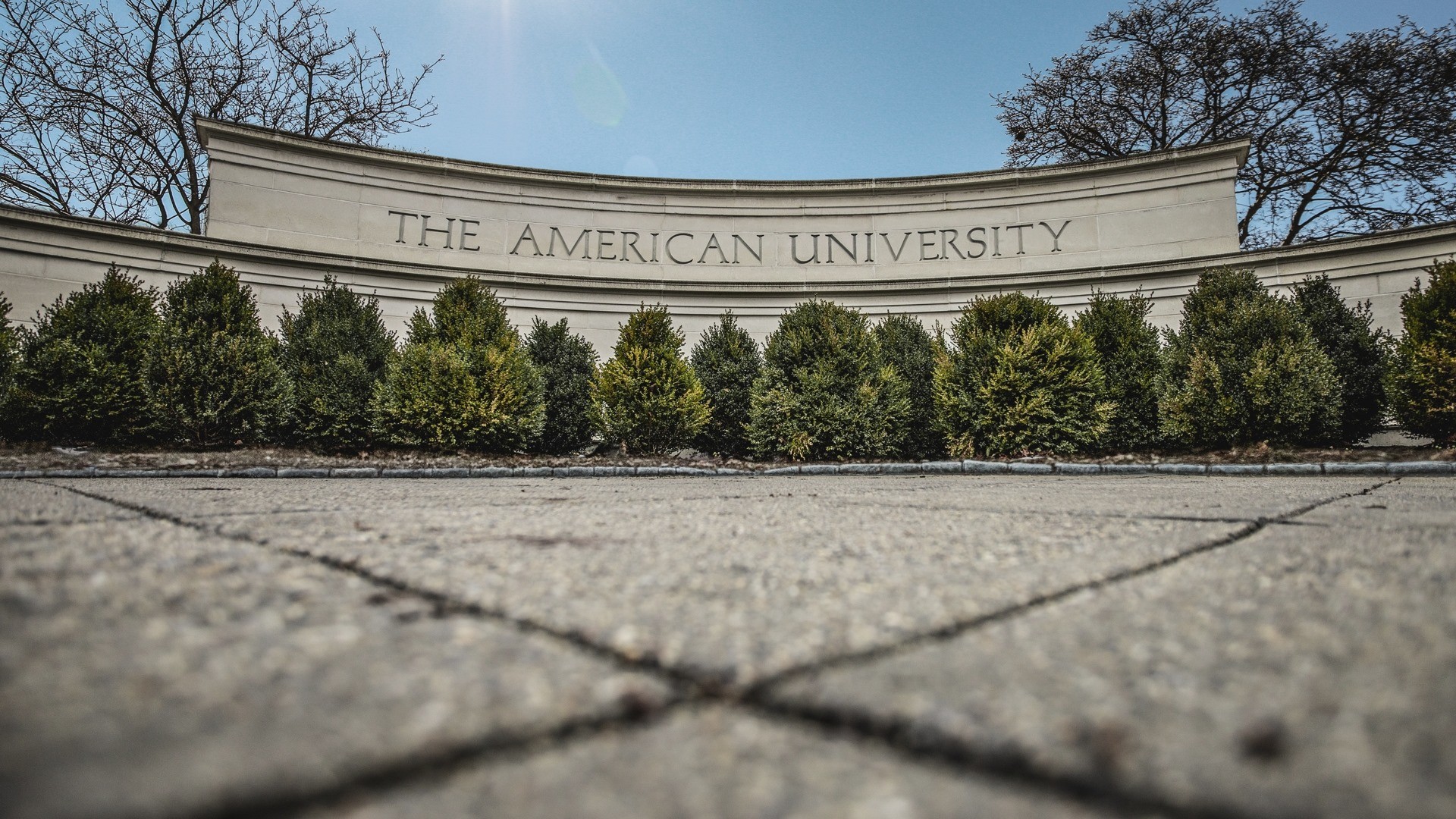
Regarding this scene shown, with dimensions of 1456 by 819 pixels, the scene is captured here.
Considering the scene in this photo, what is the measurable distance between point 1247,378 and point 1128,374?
1345 millimetres

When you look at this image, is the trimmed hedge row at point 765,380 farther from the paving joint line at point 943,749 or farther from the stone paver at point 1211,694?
the paving joint line at point 943,749

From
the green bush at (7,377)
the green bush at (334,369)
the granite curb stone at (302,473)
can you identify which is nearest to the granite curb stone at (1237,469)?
the granite curb stone at (302,473)

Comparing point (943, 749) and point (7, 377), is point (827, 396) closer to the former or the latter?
point (943, 749)

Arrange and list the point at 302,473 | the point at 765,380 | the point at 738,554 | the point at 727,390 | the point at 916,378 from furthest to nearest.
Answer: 1. the point at 916,378
2. the point at 727,390
3. the point at 765,380
4. the point at 302,473
5. the point at 738,554

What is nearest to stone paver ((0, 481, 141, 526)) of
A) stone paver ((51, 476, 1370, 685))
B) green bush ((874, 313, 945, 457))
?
stone paver ((51, 476, 1370, 685))

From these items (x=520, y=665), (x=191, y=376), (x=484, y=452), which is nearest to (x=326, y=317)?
(x=191, y=376)

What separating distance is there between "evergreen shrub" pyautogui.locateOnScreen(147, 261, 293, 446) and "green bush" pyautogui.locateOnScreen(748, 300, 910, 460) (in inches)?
240

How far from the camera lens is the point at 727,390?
10.3 metres

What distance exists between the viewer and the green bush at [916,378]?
1018 centimetres

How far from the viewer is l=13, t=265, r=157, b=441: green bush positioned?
816 centimetres

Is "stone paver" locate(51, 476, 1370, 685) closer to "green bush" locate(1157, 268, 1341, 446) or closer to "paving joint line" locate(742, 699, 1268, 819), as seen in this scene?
"paving joint line" locate(742, 699, 1268, 819)

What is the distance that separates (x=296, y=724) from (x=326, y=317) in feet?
35.4

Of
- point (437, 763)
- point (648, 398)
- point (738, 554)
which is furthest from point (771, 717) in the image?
point (648, 398)

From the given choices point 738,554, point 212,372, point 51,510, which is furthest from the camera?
point 212,372
